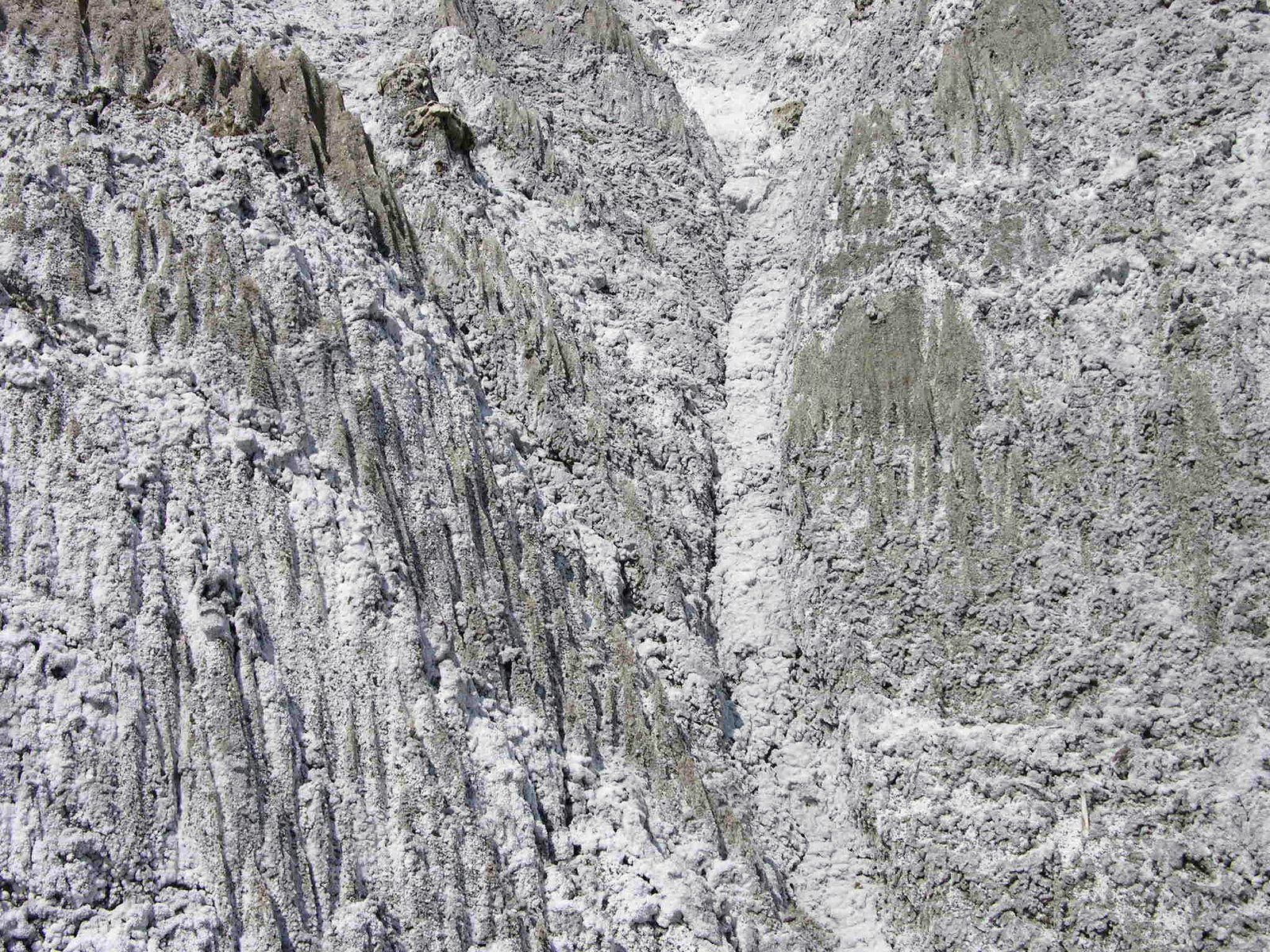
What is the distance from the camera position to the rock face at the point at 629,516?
36.5 feet

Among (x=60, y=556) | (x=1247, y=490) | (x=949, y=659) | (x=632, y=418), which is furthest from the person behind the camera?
(x=632, y=418)

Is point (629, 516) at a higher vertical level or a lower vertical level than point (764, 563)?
higher

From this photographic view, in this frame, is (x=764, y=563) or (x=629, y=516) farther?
(x=764, y=563)

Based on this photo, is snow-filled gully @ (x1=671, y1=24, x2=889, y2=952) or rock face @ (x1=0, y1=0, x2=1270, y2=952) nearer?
rock face @ (x1=0, y1=0, x2=1270, y2=952)

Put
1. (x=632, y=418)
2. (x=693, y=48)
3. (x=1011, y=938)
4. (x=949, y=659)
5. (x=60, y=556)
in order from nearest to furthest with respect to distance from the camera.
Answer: (x=60, y=556)
(x=1011, y=938)
(x=949, y=659)
(x=632, y=418)
(x=693, y=48)

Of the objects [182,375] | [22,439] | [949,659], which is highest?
[182,375]

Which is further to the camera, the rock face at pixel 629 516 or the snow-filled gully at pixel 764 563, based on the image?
the snow-filled gully at pixel 764 563

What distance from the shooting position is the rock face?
36.5 ft

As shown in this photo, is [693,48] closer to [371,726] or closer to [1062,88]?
[1062,88]

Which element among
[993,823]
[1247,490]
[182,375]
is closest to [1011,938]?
[993,823]

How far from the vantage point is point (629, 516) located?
1592cm

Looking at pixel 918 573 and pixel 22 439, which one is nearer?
pixel 22 439

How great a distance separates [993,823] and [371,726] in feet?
24.8

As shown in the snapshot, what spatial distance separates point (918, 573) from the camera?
14.7 metres
